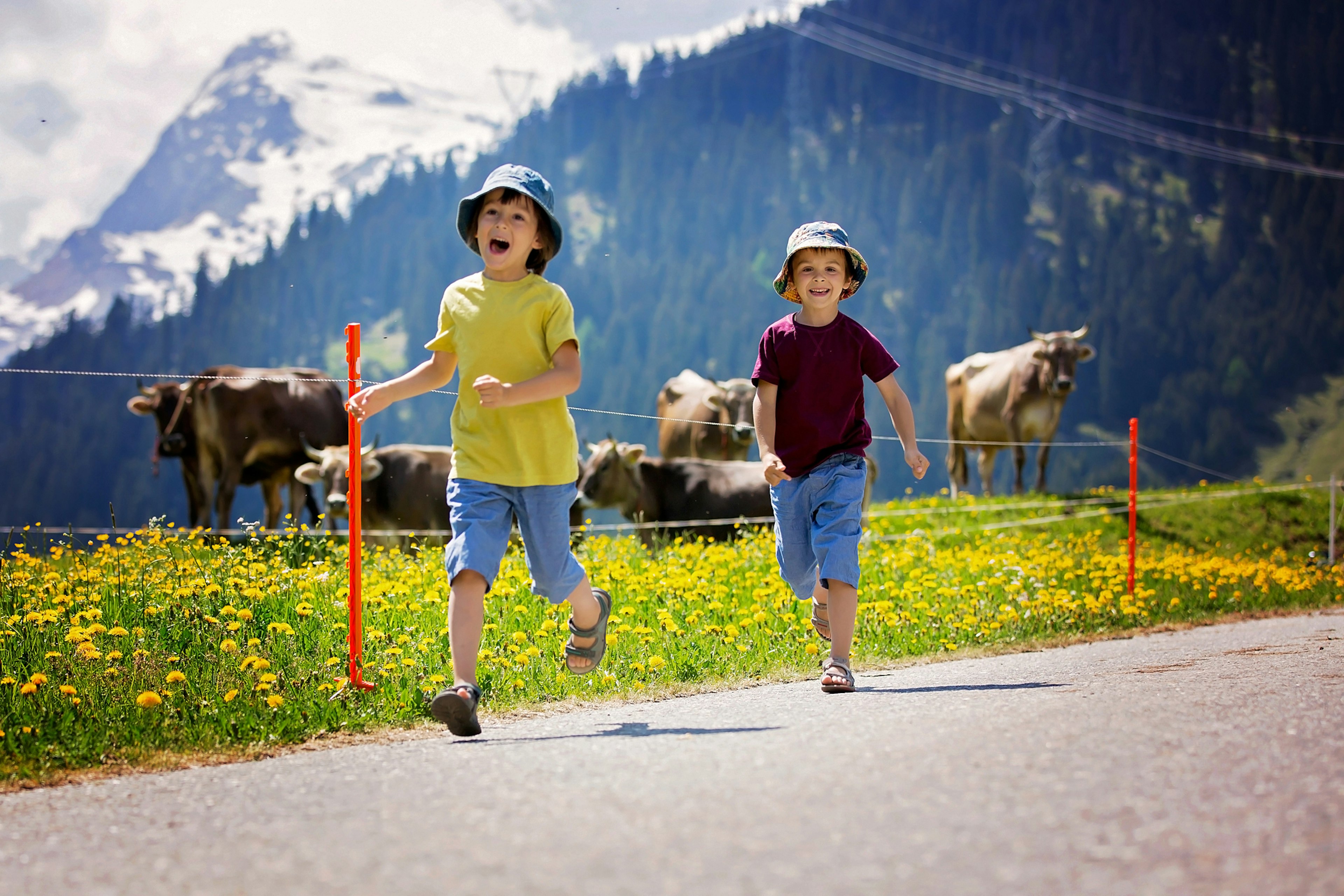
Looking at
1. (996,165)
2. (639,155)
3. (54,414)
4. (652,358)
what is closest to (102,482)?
(54,414)

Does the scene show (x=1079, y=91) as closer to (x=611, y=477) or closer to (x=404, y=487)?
(x=611, y=477)

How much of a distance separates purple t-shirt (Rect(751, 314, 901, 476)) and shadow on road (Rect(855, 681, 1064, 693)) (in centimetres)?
95

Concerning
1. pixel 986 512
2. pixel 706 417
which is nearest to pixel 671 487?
pixel 986 512

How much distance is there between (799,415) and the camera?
4.65 metres

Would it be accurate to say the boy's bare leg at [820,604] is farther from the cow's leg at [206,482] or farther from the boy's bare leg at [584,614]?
the cow's leg at [206,482]

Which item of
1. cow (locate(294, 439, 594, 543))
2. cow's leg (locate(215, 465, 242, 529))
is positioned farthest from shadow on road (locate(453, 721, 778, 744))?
cow's leg (locate(215, 465, 242, 529))

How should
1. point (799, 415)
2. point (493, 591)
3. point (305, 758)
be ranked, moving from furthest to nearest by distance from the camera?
point (493, 591) → point (799, 415) → point (305, 758)

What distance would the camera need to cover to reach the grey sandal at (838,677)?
4.16 meters

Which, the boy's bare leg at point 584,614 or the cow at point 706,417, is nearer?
the boy's bare leg at point 584,614

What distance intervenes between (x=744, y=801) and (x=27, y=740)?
88.7 inches

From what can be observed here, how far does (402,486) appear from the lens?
12.6 metres

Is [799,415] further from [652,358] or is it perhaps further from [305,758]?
[652,358]

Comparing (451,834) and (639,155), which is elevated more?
(639,155)

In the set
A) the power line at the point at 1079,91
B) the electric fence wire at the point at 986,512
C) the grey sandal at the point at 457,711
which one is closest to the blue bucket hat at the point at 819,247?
the grey sandal at the point at 457,711
